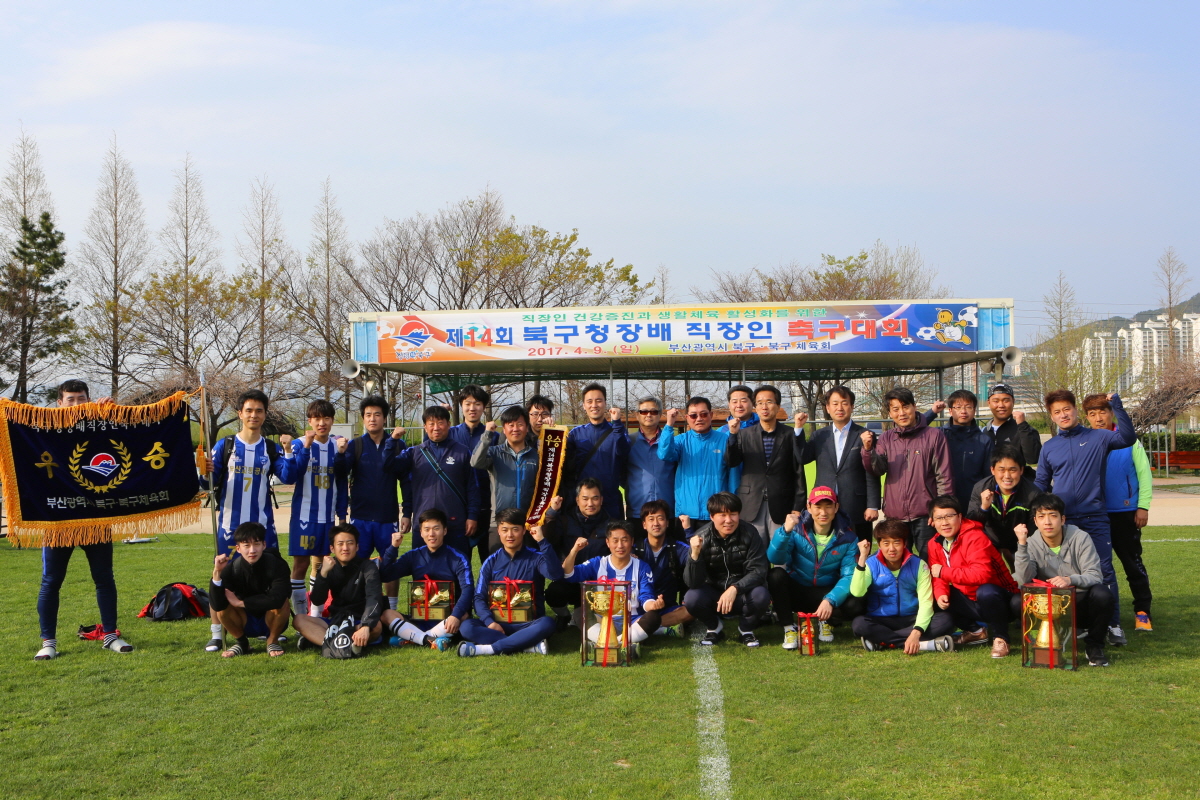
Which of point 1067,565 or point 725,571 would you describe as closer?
point 1067,565

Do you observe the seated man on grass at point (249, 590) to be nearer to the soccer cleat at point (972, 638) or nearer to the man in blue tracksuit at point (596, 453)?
the man in blue tracksuit at point (596, 453)

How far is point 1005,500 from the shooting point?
578 centimetres

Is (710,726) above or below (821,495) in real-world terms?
below

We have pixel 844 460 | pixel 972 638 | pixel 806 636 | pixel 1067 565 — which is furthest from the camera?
pixel 844 460

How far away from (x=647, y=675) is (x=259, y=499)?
2.96m

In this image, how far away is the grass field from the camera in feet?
11.2

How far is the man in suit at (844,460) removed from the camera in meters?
6.01

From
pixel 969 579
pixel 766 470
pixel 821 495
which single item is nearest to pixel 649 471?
pixel 766 470

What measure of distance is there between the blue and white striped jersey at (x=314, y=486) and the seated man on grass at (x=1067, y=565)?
471 centimetres

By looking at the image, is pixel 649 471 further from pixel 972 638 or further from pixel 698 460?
pixel 972 638

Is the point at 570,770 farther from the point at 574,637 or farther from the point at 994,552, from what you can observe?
the point at 994,552

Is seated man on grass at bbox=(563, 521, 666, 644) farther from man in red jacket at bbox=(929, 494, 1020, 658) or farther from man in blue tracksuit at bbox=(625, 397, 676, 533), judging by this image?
man in red jacket at bbox=(929, 494, 1020, 658)

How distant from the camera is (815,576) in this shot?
19.1ft

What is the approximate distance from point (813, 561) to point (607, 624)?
60.1 inches
